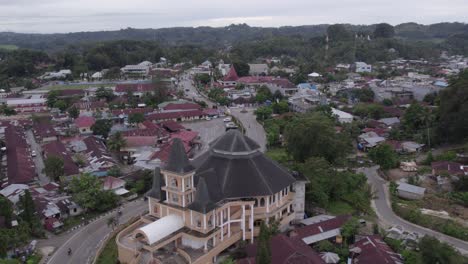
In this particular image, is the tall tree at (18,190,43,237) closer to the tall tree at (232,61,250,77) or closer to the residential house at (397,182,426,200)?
the residential house at (397,182,426,200)

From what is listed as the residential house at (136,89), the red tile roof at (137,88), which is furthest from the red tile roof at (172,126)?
the red tile roof at (137,88)

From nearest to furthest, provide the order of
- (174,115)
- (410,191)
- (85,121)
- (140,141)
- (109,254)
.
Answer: (109,254) < (410,191) < (140,141) < (85,121) < (174,115)

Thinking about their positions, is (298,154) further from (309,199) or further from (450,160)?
(450,160)

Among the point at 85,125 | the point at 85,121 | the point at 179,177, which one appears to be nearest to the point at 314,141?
the point at 179,177

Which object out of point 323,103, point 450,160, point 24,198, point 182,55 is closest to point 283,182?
point 24,198

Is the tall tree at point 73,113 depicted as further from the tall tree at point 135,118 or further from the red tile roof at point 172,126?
the red tile roof at point 172,126

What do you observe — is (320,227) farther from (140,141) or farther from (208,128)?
(208,128)

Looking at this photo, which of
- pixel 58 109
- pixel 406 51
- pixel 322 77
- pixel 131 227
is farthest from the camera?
pixel 406 51
